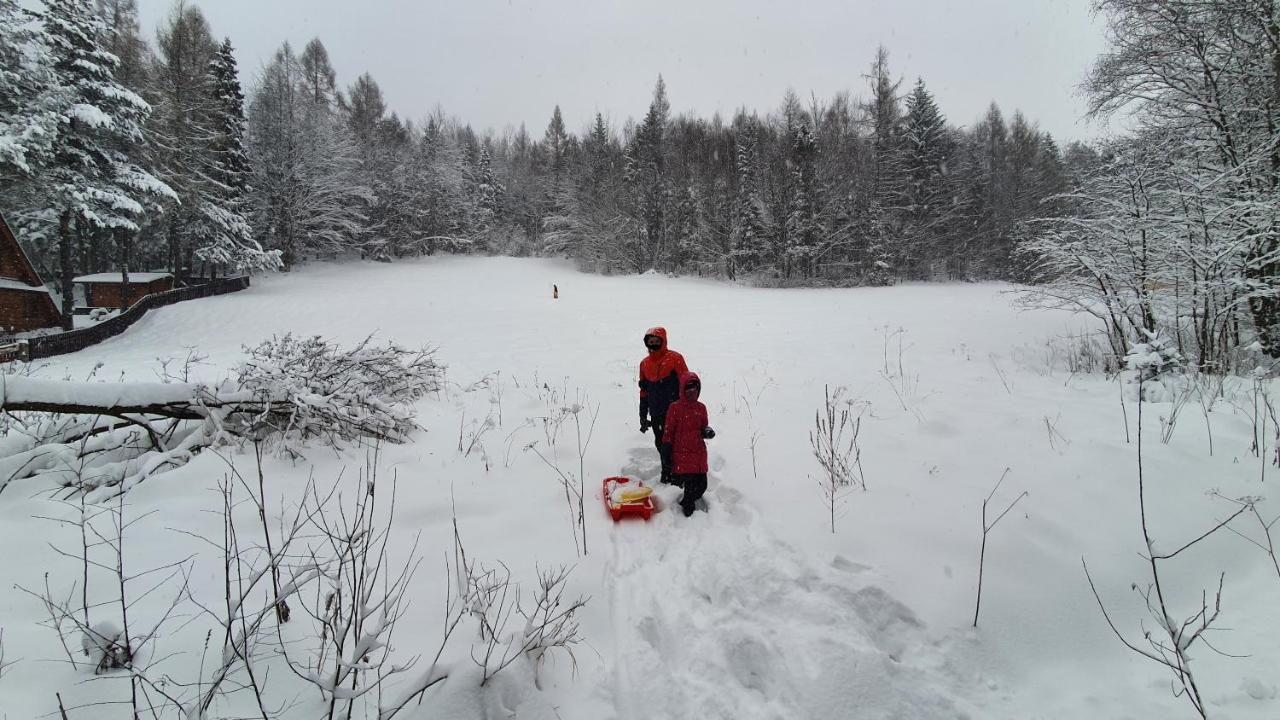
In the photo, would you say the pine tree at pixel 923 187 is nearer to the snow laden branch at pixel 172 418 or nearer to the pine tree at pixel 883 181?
the pine tree at pixel 883 181

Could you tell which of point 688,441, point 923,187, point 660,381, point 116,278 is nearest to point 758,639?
point 688,441

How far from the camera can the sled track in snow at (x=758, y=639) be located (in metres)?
2.19

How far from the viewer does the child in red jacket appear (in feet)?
12.7

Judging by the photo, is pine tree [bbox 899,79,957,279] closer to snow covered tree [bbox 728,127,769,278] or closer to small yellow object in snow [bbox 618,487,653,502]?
snow covered tree [bbox 728,127,769,278]

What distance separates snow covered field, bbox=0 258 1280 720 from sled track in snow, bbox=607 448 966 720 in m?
0.01

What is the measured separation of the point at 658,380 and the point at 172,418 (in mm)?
4335

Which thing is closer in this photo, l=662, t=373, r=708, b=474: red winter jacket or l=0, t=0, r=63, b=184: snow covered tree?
l=662, t=373, r=708, b=474: red winter jacket

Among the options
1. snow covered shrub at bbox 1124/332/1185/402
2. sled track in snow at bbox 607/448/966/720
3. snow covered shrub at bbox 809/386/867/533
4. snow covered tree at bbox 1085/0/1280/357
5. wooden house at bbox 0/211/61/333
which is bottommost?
sled track in snow at bbox 607/448/966/720

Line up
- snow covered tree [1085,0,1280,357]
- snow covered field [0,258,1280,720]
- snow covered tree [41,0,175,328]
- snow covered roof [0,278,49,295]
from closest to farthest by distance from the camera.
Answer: snow covered field [0,258,1280,720], snow covered tree [1085,0,1280,357], snow covered tree [41,0,175,328], snow covered roof [0,278,49,295]

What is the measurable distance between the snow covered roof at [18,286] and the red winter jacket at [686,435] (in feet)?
84.4

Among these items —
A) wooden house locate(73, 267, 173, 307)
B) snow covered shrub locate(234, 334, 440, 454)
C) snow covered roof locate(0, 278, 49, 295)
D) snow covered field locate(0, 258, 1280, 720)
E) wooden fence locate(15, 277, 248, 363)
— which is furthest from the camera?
wooden house locate(73, 267, 173, 307)

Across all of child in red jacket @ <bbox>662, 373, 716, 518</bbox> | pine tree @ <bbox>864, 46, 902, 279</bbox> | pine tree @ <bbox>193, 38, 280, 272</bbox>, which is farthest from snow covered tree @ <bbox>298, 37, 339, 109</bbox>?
child in red jacket @ <bbox>662, 373, 716, 518</bbox>

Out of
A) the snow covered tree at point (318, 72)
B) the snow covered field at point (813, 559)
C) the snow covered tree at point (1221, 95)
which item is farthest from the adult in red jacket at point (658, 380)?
the snow covered tree at point (318, 72)

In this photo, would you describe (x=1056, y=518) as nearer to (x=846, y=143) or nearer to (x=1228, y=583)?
(x=1228, y=583)
